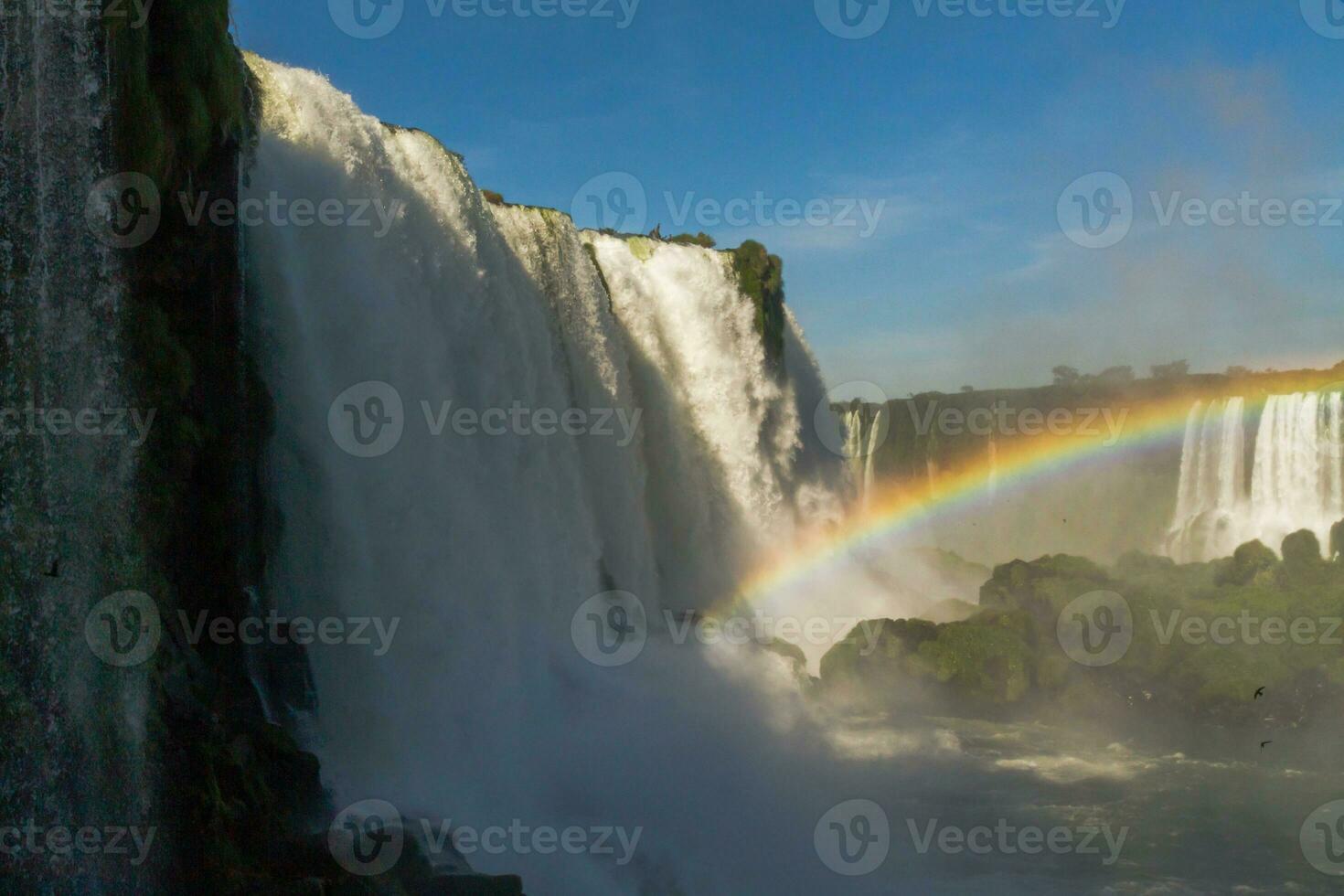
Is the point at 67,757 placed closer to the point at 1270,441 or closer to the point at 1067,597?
the point at 1067,597

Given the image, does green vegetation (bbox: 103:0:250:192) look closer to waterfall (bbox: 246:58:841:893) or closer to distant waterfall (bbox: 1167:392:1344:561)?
waterfall (bbox: 246:58:841:893)

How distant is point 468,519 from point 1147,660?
34.0 ft

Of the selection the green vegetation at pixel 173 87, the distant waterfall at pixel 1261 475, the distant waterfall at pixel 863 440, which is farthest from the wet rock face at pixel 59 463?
the distant waterfall at pixel 863 440

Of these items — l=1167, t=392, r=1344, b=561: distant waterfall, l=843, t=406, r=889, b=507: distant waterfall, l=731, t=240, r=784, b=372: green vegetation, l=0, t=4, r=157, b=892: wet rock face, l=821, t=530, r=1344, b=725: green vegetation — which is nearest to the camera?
l=0, t=4, r=157, b=892: wet rock face

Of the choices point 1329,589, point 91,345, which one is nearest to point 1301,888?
point 1329,589

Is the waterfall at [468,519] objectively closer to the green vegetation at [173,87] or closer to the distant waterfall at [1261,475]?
the green vegetation at [173,87]

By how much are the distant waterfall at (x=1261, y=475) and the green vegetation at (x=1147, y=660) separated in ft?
26.5

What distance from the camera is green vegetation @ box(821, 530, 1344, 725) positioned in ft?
52.5

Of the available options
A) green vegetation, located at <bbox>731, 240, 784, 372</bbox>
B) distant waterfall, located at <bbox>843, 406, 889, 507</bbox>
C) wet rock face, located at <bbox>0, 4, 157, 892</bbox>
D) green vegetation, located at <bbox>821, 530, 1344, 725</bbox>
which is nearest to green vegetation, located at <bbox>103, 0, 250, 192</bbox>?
wet rock face, located at <bbox>0, 4, 157, 892</bbox>

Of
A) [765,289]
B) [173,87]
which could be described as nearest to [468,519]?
[173,87]

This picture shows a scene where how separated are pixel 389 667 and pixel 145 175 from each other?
199 inches

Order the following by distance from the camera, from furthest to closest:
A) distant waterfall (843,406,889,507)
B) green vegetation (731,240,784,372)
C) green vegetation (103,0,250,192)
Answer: distant waterfall (843,406,889,507) → green vegetation (731,240,784,372) → green vegetation (103,0,250,192)

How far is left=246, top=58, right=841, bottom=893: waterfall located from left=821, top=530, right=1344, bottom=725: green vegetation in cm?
329

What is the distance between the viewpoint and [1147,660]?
17188mm
